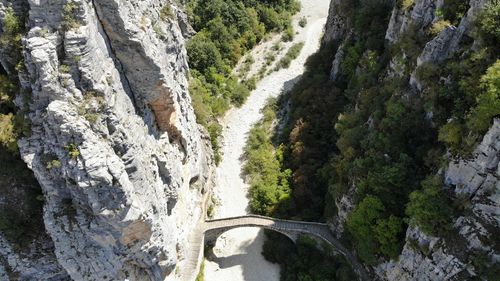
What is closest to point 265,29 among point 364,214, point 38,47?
point 364,214

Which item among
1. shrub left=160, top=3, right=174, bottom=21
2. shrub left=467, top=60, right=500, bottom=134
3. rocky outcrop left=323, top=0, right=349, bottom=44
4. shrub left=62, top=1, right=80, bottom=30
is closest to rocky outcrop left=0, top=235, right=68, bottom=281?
shrub left=62, top=1, right=80, bottom=30

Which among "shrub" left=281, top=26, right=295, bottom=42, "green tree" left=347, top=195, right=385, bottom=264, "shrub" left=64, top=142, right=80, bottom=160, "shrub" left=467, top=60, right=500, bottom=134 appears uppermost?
"shrub" left=467, top=60, right=500, bottom=134

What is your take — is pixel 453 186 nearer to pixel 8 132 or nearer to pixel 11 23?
pixel 8 132

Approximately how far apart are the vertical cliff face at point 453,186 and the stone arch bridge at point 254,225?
4197 mm

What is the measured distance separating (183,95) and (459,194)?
22.7 m

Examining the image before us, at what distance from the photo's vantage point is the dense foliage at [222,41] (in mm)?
48344

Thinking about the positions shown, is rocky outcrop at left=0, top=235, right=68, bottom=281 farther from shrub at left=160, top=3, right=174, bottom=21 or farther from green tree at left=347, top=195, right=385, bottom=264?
green tree at left=347, top=195, right=385, bottom=264

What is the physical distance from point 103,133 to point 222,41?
113 ft

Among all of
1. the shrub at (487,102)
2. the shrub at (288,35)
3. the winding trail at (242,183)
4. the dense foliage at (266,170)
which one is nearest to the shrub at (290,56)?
the winding trail at (242,183)

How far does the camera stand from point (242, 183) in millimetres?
43156

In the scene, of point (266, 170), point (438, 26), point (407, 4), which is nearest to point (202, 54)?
point (266, 170)

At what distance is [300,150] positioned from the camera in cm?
4016

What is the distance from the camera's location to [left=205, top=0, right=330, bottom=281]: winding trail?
3650cm

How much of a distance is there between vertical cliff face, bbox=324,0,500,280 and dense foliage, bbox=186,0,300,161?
2234cm
